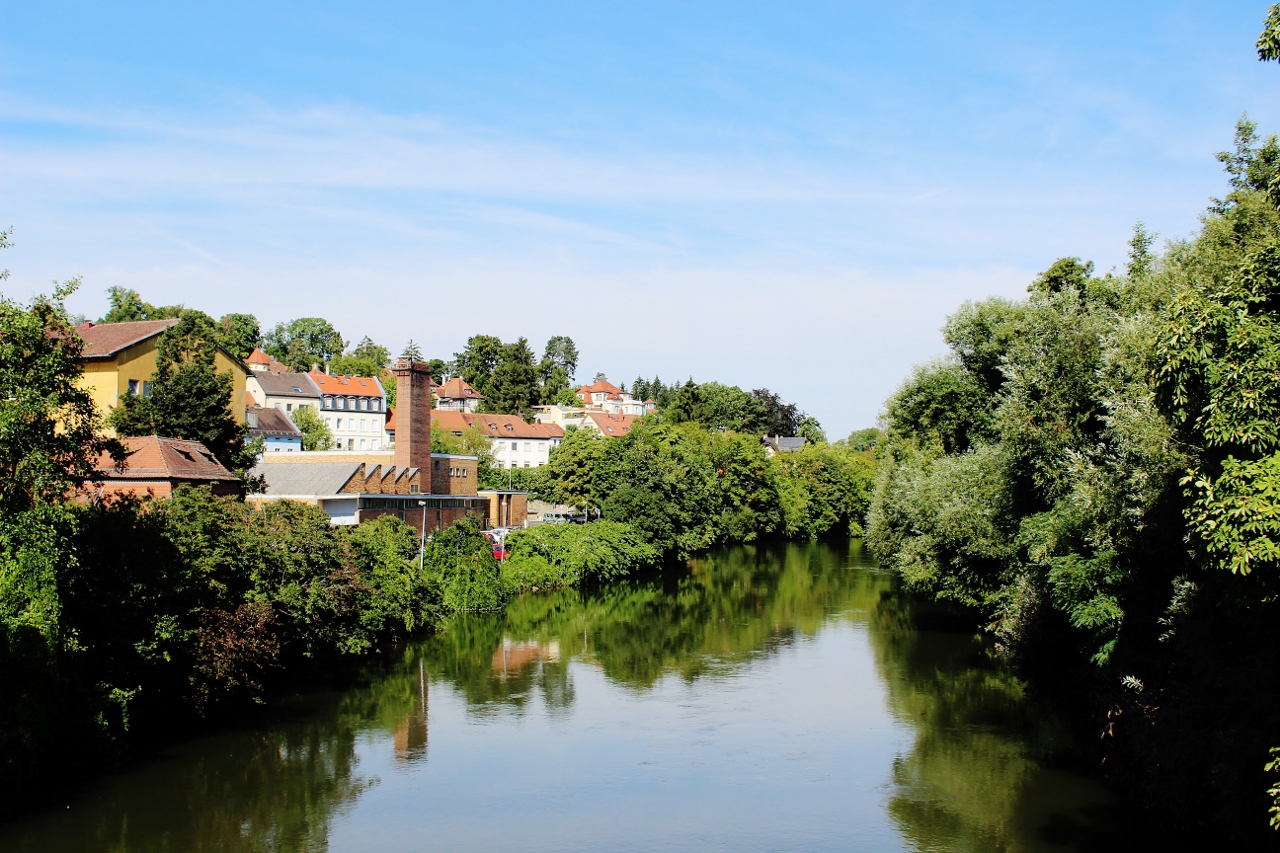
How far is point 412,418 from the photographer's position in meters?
51.2

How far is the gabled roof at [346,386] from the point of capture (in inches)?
4013

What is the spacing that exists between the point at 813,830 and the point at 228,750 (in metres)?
12.8

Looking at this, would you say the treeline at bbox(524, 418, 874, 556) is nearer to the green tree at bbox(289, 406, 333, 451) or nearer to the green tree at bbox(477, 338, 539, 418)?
Result: the green tree at bbox(289, 406, 333, 451)

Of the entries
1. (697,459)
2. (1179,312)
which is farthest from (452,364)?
(1179,312)

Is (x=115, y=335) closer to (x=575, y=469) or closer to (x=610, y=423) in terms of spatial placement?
(x=575, y=469)

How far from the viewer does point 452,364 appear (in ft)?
497

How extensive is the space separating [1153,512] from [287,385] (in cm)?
9215

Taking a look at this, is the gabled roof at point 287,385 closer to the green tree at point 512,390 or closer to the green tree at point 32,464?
the green tree at point 512,390

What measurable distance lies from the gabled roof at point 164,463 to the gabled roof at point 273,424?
4472 cm

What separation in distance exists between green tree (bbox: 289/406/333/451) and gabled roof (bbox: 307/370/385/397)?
8640 mm

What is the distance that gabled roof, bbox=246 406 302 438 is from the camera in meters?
80.1

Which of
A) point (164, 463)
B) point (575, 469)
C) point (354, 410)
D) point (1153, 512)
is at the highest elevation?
point (354, 410)

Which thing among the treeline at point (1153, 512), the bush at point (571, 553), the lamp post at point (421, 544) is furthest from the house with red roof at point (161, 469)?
the treeline at point (1153, 512)

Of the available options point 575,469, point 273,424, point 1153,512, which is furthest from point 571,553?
point 273,424
